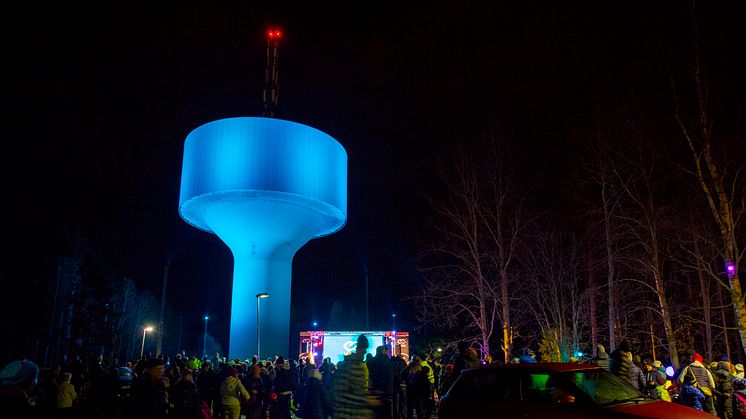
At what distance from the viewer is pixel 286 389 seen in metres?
13.0

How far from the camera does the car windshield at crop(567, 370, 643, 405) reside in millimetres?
7148

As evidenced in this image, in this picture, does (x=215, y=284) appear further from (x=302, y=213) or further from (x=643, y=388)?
(x=643, y=388)

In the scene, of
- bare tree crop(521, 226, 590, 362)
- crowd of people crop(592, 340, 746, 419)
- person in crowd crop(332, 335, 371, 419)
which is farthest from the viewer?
bare tree crop(521, 226, 590, 362)

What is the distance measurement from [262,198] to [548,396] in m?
17.6

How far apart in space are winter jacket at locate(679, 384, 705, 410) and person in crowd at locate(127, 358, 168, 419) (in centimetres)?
1018

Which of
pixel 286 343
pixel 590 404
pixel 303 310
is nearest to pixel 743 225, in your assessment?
pixel 286 343

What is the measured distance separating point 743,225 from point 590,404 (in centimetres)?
2432

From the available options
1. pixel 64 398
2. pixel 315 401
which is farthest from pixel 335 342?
pixel 315 401

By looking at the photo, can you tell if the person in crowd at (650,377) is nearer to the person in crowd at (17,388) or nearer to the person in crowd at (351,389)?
the person in crowd at (351,389)

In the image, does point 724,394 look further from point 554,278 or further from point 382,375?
point 554,278

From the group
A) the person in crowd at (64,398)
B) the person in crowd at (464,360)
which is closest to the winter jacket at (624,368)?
the person in crowd at (464,360)

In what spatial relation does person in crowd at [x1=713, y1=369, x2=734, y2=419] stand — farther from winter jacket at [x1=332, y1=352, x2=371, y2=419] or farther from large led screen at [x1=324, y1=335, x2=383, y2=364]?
large led screen at [x1=324, y1=335, x2=383, y2=364]

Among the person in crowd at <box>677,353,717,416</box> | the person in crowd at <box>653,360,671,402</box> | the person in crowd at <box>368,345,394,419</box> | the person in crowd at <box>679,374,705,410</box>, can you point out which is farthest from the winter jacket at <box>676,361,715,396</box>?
the person in crowd at <box>368,345,394,419</box>

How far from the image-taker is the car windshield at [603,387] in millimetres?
7148
